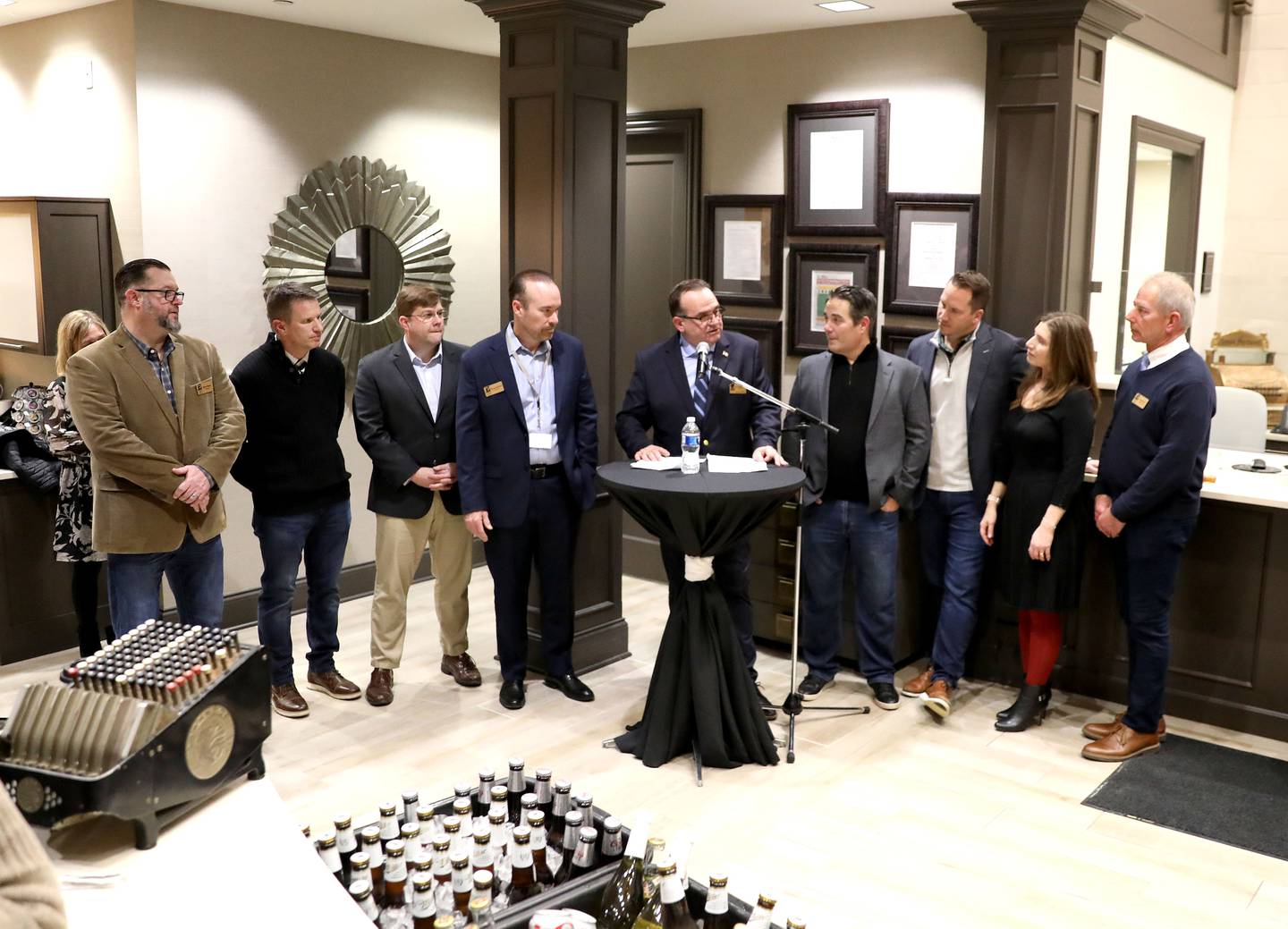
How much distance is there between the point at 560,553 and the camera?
186 inches

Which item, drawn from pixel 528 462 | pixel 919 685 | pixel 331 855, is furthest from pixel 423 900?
pixel 919 685

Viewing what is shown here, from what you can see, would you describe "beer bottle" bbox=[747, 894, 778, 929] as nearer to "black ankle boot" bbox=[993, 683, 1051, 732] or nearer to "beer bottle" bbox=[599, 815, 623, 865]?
"beer bottle" bbox=[599, 815, 623, 865]

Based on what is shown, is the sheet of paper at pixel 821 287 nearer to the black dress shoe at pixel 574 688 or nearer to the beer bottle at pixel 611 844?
the black dress shoe at pixel 574 688

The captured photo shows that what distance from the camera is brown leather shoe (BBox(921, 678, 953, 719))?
4.56m

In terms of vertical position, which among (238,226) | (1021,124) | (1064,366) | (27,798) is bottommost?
(27,798)

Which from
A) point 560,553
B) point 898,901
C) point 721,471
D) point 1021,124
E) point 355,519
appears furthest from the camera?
point 355,519

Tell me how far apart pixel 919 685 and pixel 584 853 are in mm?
2914

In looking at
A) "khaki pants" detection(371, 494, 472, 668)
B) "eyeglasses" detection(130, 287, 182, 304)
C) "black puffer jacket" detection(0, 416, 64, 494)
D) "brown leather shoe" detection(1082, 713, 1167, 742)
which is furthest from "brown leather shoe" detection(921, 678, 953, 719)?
"black puffer jacket" detection(0, 416, 64, 494)

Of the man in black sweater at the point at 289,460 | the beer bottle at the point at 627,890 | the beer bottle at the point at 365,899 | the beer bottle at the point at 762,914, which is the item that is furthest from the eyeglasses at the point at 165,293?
the beer bottle at the point at 762,914

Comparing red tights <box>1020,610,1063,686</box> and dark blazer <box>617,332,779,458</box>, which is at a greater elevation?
dark blazer <box>617,332,779,458</box>

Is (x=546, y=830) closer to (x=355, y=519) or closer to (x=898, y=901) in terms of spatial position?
(x=898, y=901)

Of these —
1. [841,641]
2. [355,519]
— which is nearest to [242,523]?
[355,519]

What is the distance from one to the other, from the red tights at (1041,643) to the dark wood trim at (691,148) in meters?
2.70

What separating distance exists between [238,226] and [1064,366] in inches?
146
